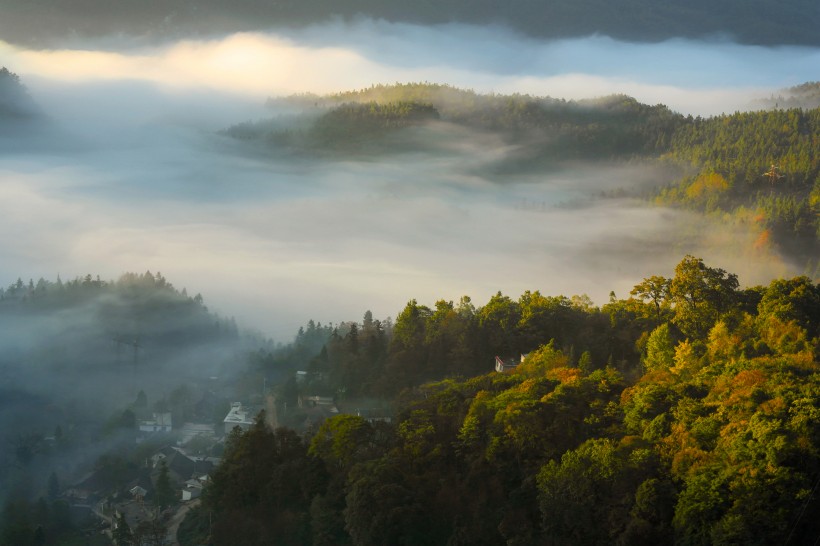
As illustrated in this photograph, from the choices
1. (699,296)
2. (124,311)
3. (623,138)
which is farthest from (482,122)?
(699,296)

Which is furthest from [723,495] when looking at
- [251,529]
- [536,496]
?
[251,529]

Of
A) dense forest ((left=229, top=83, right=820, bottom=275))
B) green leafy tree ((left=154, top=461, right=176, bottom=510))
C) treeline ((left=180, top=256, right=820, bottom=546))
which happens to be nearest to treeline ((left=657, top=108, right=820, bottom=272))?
dense forest ((left=229, top=83, right=820, bottom=275))

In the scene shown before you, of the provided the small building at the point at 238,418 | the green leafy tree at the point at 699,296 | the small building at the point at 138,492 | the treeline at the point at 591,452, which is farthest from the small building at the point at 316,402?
the green leafy tree at the point at 699,296

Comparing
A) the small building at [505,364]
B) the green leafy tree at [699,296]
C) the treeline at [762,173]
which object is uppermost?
the treeline at [762,173]

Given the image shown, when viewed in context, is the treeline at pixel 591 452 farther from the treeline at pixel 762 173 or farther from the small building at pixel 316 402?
the treeline at pixel 762 173

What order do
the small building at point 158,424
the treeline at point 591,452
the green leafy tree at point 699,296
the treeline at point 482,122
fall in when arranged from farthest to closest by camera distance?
the treeline at point 482,122, the small building at point 158,424, the green leafy tree at point 699,296, the treeline at point 591,452

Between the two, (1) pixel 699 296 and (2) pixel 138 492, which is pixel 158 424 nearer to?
(2) pixel 138 492

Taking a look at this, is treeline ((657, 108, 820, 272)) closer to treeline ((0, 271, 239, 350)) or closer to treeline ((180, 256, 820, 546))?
treeline ((180, 256, 820, 546))
